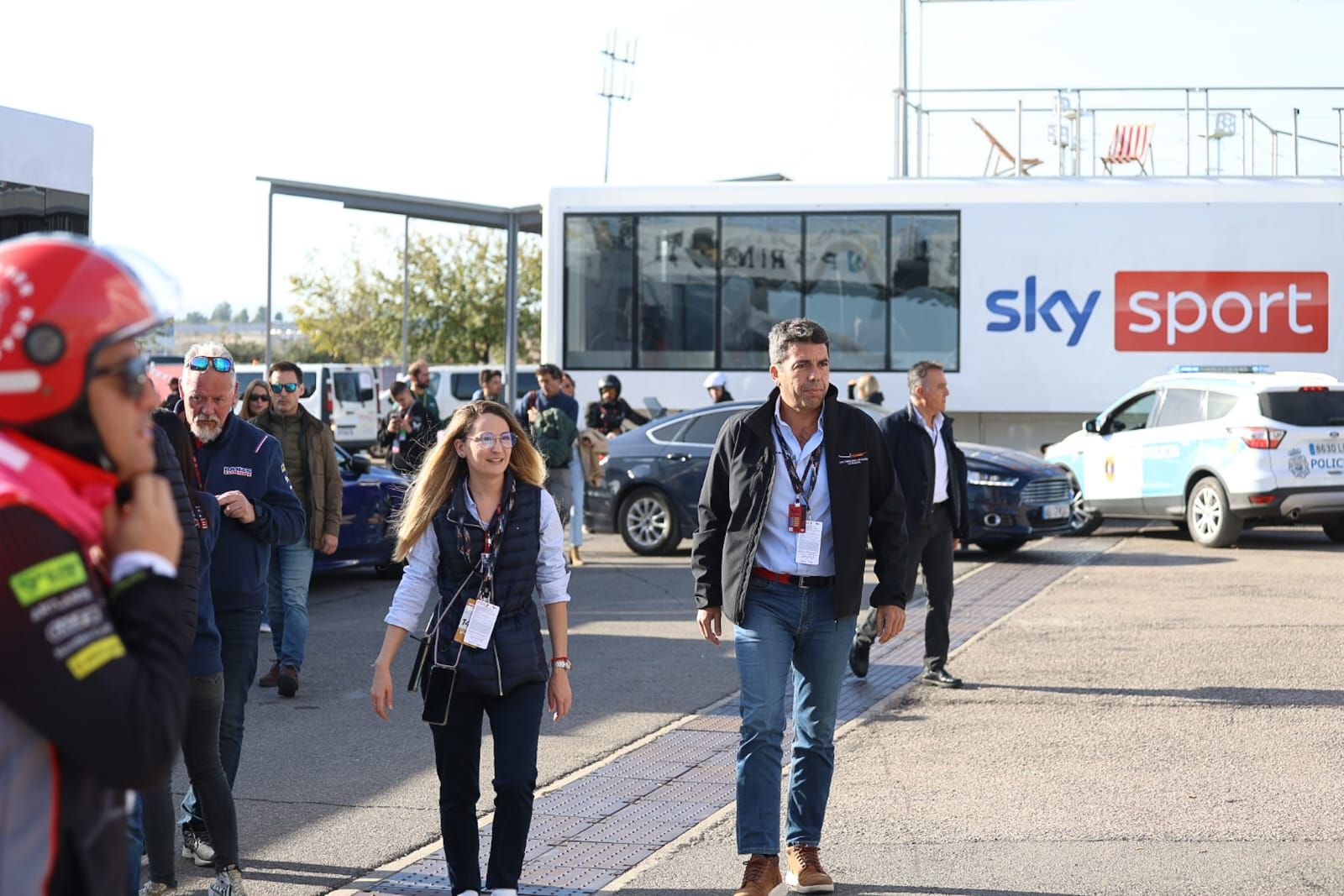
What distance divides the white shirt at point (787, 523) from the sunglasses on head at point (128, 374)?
356 centimetres

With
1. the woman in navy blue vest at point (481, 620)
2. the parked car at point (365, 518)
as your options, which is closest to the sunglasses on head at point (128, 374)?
the woman in navy blue vest at point (481, 620)

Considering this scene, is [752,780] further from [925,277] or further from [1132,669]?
[925,277]

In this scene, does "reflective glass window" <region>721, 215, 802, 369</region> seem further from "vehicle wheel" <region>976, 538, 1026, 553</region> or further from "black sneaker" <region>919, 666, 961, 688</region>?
"black sneaker" <region>919, 666, 961, 688</region>

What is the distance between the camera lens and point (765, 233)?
2181 cm

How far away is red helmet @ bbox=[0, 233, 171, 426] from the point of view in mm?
2078

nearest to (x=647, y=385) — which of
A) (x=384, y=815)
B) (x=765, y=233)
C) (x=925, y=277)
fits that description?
(x=765, y=233)

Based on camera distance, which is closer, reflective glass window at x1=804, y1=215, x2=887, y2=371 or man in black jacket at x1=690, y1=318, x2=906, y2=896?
man in black jacket at x1=690, y1=318, x2=906, y2=896

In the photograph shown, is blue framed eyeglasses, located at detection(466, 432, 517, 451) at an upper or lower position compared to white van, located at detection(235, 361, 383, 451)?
lower

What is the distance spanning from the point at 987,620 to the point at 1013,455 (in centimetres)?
489

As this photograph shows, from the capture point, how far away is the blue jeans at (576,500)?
16234 mm

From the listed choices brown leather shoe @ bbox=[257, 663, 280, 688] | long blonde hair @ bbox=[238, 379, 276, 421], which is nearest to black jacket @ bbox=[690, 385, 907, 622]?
long blonde hair @ bbox=[238, 379, 276, 421]

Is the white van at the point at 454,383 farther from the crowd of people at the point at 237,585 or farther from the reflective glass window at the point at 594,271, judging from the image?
the crowd of people at the point at 237,585

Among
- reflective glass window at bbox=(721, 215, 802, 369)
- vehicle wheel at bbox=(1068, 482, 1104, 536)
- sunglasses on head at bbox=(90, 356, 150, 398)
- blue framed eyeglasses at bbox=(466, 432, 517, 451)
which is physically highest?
reflective glass window at bbox=(721, 215, 802, 369)

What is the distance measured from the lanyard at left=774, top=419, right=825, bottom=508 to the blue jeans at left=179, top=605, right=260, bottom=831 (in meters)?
1.96
